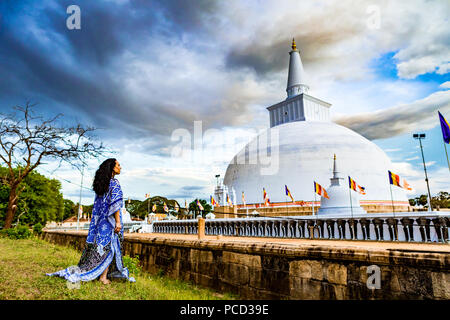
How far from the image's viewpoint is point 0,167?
85.3ft

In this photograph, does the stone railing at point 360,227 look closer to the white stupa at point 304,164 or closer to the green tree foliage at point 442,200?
the white stupa at point 304,164

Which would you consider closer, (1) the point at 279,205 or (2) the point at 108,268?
(2) the point at 108,268

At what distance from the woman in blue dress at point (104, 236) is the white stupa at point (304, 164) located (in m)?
19.8

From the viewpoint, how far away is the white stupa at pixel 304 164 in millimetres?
24688

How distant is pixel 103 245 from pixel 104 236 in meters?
0.15

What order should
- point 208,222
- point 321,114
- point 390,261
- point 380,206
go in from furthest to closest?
point 321,114 < point 380,206 < point 208,222 < point 390,261

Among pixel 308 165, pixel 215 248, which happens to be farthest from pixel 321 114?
pixel 215 248

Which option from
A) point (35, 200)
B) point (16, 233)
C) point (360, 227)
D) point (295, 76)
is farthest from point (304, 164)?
point (35, 200)

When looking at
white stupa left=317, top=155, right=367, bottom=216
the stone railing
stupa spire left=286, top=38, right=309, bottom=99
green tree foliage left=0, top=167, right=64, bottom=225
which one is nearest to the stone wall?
the stone railing

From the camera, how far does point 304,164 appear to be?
25641mm

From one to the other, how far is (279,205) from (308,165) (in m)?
4.72

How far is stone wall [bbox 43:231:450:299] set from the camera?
276cm
